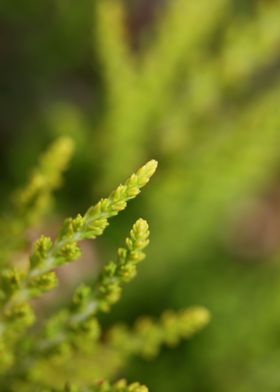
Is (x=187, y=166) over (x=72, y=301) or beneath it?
over

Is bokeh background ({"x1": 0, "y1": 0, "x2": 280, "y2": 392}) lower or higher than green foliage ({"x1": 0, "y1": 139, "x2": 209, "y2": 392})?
higher

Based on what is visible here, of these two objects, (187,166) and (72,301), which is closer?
(72,301)

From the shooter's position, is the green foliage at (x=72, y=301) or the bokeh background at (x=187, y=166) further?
the bokeh background at (x=187, y=166)

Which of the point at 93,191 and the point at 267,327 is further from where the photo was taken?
the point at 93,191

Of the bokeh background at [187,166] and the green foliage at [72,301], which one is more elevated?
the bokeh background at [187,166]

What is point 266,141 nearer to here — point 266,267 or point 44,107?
point 266,267

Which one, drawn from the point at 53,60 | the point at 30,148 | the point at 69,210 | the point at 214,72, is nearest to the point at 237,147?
the point at 214,72

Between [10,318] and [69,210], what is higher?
[69,210]

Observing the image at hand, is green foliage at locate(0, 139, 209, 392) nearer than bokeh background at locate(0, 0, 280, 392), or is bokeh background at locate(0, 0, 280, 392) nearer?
green foliage at locate(0, 139, 209, 392)
